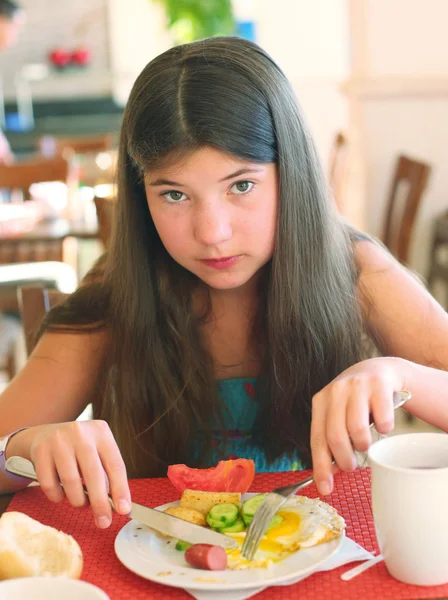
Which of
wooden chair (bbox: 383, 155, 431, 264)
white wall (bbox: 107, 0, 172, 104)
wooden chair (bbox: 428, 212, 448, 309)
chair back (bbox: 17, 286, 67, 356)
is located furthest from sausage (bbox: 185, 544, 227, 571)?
white wall (bbox: 107, 0, 172, 104)

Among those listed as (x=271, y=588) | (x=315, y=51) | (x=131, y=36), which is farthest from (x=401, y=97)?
(x=131, y=36)

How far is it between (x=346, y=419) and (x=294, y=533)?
0.12m

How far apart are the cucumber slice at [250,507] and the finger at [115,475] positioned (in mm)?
109

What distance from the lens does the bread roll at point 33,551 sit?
0.72m

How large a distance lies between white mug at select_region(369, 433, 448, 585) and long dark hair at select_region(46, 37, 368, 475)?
1.65ft

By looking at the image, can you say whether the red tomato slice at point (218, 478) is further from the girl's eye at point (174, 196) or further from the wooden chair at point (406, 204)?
the wooden chair at point (406, 204)

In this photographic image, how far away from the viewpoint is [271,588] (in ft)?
2.36

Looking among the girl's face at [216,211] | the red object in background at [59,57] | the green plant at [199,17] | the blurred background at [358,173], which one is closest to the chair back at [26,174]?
the blurred background at [358,173]

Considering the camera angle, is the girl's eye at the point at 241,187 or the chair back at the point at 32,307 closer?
the girl's eye at the point at 241,187

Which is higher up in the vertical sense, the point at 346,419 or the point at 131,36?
the point at 131,36

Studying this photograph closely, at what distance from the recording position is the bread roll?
72cm

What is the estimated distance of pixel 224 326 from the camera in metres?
1.37

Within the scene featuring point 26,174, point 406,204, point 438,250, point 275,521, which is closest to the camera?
point 275,521

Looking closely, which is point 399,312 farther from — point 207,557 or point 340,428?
point 207,557
